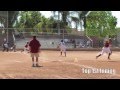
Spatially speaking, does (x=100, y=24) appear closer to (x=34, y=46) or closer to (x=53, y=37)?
(x=53, y=37)

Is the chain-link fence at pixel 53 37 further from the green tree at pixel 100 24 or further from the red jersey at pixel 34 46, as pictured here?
the red jersey at pixel 34 46

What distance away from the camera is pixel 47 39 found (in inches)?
874

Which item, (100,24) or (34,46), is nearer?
(34,46)

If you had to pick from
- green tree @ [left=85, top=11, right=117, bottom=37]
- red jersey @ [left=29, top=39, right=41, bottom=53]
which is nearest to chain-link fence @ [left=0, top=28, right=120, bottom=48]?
green tree @ [left=85, top=11, right=117, bottom=37]

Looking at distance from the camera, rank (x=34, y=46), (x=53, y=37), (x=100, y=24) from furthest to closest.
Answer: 1. (x=100, y=24)
2. (x=53, y=37)
3. (x=34, y=46)

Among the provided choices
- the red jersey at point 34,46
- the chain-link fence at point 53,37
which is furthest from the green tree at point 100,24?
the red jersey at point 34,46

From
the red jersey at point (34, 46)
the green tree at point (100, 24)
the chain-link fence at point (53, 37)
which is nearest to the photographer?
the red jersey at point (34, 46)

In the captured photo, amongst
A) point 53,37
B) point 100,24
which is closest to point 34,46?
point 53,37

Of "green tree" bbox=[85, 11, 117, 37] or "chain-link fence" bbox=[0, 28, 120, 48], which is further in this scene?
"green tree" bbox=[85, 11, 117, 37]

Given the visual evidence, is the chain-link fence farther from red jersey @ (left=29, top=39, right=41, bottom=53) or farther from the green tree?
Result: red jersey @ (left=29, top=39, right=41, bottom=53)

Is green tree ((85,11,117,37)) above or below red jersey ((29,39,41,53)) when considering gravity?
above

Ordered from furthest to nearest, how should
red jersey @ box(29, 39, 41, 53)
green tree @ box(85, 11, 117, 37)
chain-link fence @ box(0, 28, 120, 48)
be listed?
green tree @ box(85, 11, 117, 37), chain-link fence @ box(0, 28, 120, 48), red jersey @ box(29, 39, 41, 53)

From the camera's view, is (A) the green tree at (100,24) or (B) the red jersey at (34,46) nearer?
(B) the red jersey at (34,46)
